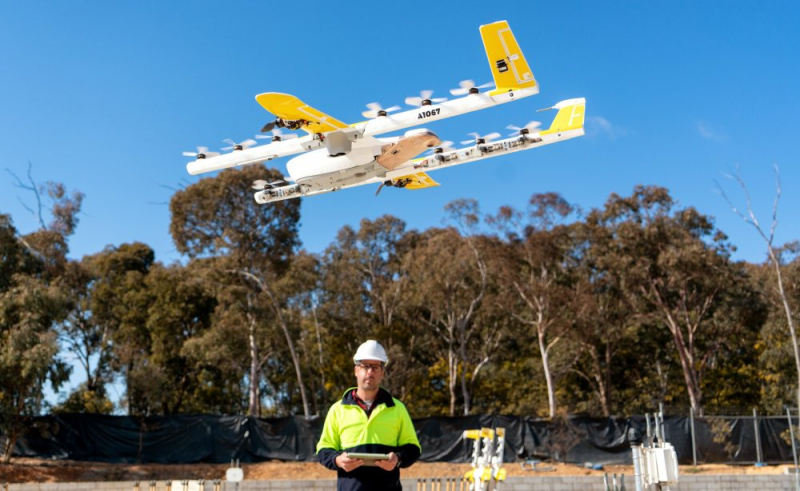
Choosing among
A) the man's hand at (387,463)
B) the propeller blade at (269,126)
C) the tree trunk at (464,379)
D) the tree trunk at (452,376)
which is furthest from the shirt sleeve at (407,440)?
the tree trunk at (452,376)

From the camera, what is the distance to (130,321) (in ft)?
111

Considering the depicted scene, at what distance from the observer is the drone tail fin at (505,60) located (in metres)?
9.67

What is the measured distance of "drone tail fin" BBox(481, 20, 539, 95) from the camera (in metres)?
9.67

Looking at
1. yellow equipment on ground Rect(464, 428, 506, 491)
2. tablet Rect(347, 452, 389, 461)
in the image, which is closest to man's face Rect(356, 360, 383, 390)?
tablet Rect(347, 452, 389, 461)

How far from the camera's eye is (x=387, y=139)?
10.5 meters

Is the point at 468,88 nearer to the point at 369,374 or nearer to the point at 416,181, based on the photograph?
the point at 416,181

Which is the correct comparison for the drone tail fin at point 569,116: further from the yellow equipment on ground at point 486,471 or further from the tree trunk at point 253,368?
the tree trunk at point 253,368

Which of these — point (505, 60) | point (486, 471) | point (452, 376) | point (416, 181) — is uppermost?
point (505, 60)

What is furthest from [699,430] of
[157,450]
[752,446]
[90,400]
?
[90,400]

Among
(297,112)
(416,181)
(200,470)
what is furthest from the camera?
(200,470)

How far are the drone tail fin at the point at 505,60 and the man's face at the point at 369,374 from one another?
682cm

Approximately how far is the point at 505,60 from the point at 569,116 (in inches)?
47.4

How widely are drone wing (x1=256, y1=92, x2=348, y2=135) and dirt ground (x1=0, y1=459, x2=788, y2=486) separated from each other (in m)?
12.3

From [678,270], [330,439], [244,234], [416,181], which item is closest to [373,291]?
[244,234]
